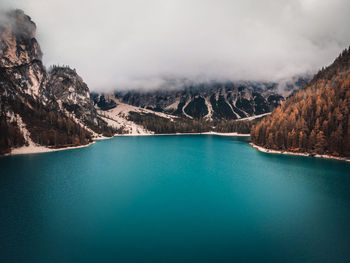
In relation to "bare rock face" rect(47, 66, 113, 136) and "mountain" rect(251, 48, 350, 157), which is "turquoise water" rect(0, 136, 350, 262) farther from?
"bare rock face" rect(47, 66, 113, 136)

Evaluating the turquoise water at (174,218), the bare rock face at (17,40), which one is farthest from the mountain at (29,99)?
the turquoise water at (174,218)

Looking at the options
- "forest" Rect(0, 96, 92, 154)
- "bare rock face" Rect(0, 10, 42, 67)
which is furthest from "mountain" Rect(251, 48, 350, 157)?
"bare rock face" Rect(0, 10, 42, 67)

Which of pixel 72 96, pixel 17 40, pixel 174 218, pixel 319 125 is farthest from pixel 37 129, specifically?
pixel 319 125

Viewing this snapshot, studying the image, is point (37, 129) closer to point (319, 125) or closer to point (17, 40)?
point (17, 40)

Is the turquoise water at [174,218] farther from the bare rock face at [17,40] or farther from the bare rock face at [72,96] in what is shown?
the bare rock face at [72,96]

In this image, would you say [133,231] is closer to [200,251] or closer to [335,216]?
[200,251]

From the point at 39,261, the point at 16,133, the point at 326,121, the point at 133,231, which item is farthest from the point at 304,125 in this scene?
the point at 16,133
